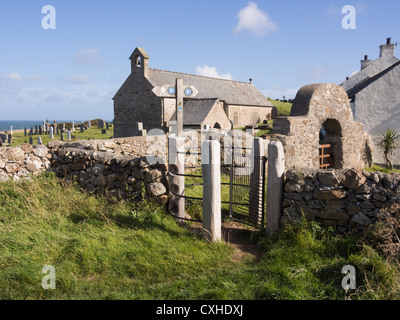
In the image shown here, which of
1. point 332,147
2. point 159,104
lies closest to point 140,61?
point 159,104

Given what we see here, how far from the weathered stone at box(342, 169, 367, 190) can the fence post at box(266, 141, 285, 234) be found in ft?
3.50

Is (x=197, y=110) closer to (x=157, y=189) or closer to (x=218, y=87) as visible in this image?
(x=218, y=87)

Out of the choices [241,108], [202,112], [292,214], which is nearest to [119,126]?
[202,112]

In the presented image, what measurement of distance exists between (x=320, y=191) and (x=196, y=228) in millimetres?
2494

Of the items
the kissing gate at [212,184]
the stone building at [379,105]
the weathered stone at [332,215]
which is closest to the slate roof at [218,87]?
the stone building at [379,105]

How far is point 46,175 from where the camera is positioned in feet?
28.5

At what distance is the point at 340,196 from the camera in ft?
17.0

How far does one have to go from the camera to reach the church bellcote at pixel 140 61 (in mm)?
32438

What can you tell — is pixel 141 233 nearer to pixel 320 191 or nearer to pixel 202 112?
pixel 320 191

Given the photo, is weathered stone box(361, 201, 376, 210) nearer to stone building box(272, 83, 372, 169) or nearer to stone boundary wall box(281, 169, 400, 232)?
stone boundary wall box(281, 169, 400, 232)

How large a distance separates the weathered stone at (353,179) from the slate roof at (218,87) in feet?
95.2

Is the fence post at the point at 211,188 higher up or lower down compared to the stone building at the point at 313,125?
lower down

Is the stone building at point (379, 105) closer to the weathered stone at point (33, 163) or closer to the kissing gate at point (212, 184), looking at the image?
the kissing gate at point (212, 184)
